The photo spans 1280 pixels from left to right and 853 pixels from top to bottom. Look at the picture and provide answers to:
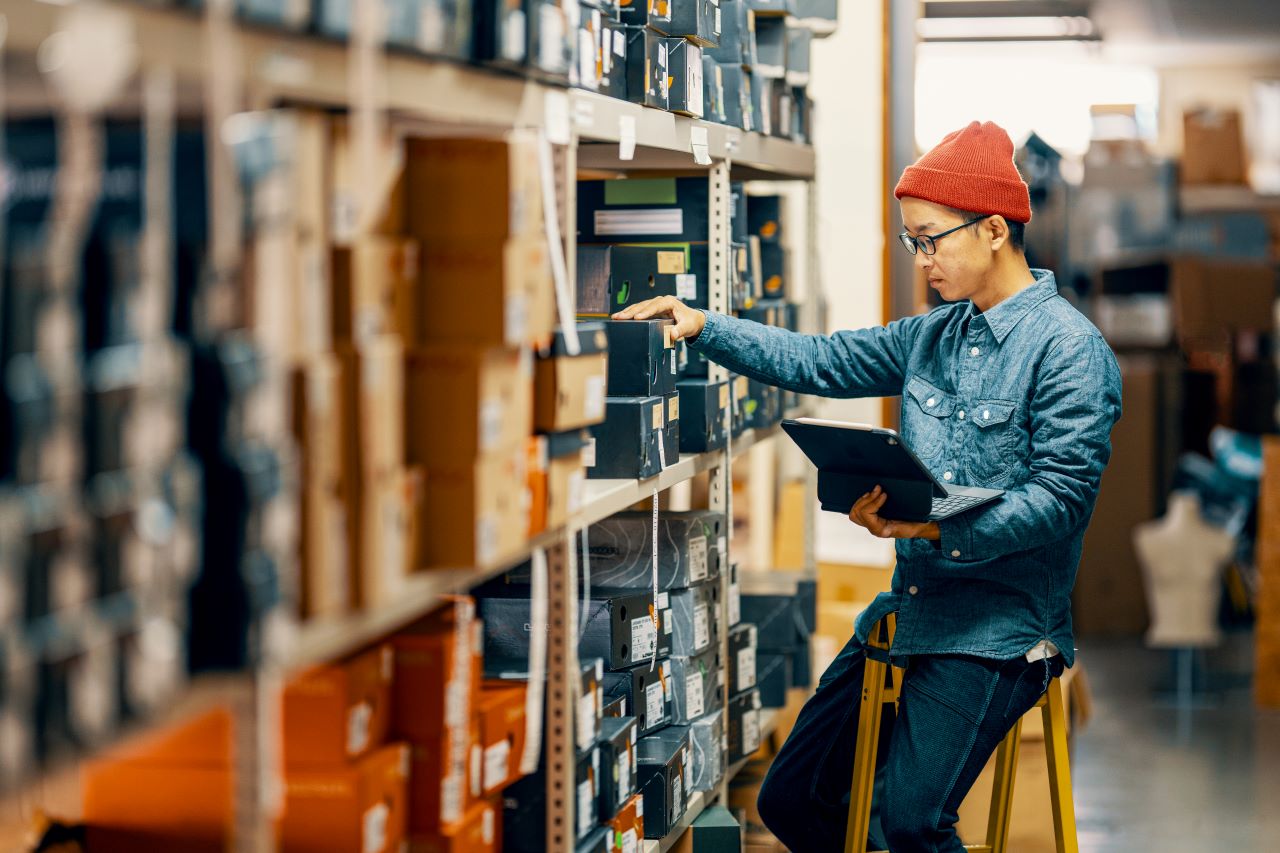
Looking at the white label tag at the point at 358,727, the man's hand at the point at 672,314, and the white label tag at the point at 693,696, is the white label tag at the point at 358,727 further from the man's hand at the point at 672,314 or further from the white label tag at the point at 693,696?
the white label tag at the point at 693,696

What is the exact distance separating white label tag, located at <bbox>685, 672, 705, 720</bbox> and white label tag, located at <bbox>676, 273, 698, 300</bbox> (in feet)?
2.78

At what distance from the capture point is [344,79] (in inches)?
63.4

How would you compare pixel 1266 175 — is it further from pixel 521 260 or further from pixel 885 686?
pixel 521 260

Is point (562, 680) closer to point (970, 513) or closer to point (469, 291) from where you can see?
point (469, 291)

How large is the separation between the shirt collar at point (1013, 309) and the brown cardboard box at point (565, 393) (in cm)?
97

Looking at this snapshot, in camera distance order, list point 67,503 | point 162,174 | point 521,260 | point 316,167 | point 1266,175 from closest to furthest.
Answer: point 67,503, point 162,174, point 316,167, point 521,260, point 1266,175

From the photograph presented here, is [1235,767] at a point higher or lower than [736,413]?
lower

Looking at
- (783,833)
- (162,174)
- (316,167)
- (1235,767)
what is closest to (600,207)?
(783,833)

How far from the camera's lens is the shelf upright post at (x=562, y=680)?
2.35m

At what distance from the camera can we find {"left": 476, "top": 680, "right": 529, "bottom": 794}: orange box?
87.3 inches

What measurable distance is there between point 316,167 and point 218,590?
466 mm

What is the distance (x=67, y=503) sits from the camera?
1230mm

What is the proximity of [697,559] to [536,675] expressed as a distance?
118cm

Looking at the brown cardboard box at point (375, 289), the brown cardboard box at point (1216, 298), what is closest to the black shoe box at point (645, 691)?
the brown cardboard box at point (375, 289)
